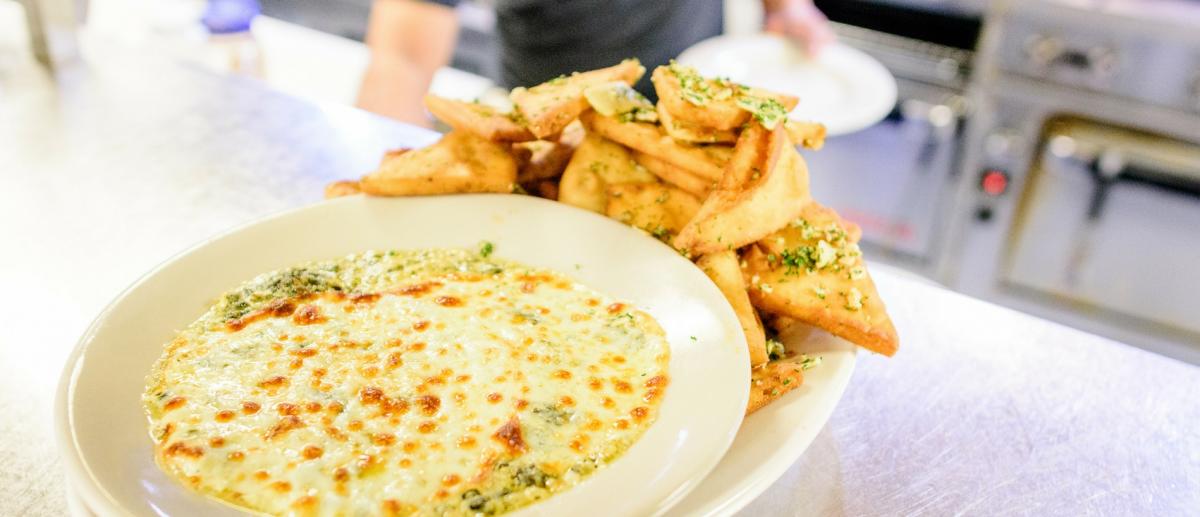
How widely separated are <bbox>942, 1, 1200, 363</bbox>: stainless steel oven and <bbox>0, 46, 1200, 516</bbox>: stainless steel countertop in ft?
6.45

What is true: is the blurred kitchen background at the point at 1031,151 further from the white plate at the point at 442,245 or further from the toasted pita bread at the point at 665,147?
the toasted pita bread at the point at 665,147

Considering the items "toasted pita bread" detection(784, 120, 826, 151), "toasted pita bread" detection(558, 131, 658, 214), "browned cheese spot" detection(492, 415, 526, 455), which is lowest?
"browned cheese spot" detection(492, 415, 526, 455)

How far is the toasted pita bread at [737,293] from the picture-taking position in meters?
1.35

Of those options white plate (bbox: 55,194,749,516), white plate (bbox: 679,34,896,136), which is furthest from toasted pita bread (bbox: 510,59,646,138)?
white plate (bbox: 679,34,896,136)

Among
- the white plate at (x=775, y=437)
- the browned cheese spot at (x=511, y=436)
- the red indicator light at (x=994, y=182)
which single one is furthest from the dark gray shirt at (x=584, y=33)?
the browned cheese spot at (x=511, y=436)

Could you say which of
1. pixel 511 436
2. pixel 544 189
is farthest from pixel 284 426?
pixel 544 189

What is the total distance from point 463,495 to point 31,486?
0.70 meters

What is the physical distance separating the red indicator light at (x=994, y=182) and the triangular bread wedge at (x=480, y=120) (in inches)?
98.6

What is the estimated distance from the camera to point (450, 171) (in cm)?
162

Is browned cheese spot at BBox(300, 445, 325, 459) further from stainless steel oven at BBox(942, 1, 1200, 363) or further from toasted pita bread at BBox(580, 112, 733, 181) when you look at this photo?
stainless steel oven at BBox(942, 1, 1200, 363)

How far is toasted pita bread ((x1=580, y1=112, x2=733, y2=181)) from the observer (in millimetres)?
1482

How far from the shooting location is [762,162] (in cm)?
143

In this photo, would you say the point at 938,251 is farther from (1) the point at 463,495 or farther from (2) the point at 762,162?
(1) the point at 463,495

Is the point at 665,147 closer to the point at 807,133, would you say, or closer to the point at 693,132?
the point at 693,132
